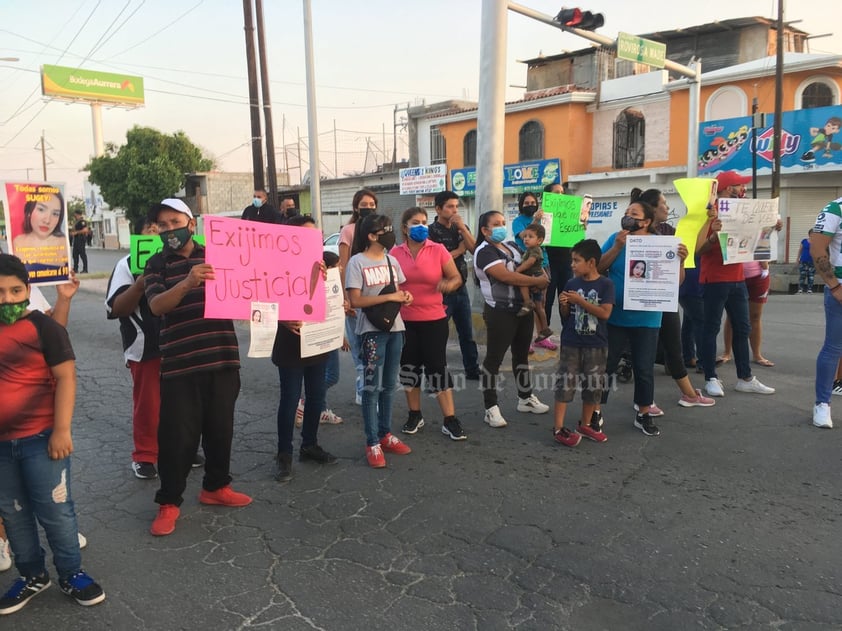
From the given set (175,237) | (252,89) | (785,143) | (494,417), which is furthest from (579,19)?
(785,143)

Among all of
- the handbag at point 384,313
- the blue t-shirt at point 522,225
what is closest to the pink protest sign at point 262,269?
the handbag at point 384,313

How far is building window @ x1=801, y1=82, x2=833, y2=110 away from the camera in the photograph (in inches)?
855

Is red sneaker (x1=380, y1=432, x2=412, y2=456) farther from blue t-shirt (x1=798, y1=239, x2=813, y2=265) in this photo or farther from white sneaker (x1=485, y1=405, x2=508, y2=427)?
blue t-shirt (x1=798, y1=239, x2=813, y2=265)

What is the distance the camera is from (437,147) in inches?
1259

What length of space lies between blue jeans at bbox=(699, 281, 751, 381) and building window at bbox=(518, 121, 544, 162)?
2260 centimetres

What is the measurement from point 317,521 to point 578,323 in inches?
95.2

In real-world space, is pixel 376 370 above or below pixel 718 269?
below

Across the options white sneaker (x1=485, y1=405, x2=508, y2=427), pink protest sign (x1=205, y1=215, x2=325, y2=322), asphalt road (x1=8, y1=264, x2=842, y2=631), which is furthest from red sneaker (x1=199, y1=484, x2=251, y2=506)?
white sneaker (x1=485, y1=405, x2=508, y2=427)

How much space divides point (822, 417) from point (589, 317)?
83.0 inches

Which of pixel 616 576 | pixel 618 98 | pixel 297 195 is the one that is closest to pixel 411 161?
pixel 297 195

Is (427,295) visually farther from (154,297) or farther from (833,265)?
(833,265)

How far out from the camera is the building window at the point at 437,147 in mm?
31656

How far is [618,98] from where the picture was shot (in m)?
25.9

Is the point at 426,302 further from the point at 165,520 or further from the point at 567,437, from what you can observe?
the point at 165,520
